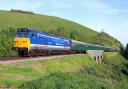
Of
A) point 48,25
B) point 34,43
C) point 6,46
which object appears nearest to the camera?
point 34,43

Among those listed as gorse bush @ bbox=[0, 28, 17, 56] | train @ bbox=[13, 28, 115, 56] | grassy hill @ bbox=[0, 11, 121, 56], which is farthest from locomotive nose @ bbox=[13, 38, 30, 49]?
grassy hill @ bbox=[0, 11, 121, 56]

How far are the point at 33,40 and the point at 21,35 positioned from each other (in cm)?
152

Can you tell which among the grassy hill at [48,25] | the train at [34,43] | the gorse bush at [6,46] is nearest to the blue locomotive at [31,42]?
the train at [34,43]

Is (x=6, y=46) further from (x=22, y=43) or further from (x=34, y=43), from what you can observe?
(x=22, y=43)

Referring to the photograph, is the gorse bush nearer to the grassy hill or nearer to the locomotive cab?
the locomotive cab

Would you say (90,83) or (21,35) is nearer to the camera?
(90,83)

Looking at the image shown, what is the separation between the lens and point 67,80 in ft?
91.2

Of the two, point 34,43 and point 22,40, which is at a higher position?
point 22,40

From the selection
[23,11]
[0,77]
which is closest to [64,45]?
[0,77]

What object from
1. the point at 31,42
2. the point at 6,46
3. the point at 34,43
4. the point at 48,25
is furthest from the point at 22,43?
the point at 48,25

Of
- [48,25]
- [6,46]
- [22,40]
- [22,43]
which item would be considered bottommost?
[6,46]

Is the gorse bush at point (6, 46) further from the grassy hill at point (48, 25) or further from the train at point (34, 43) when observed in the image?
the grassy hill at point (48, 25)

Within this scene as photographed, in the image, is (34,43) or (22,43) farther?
(34,43)

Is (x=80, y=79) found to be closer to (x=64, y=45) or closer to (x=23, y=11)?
(x=64, y=45)
